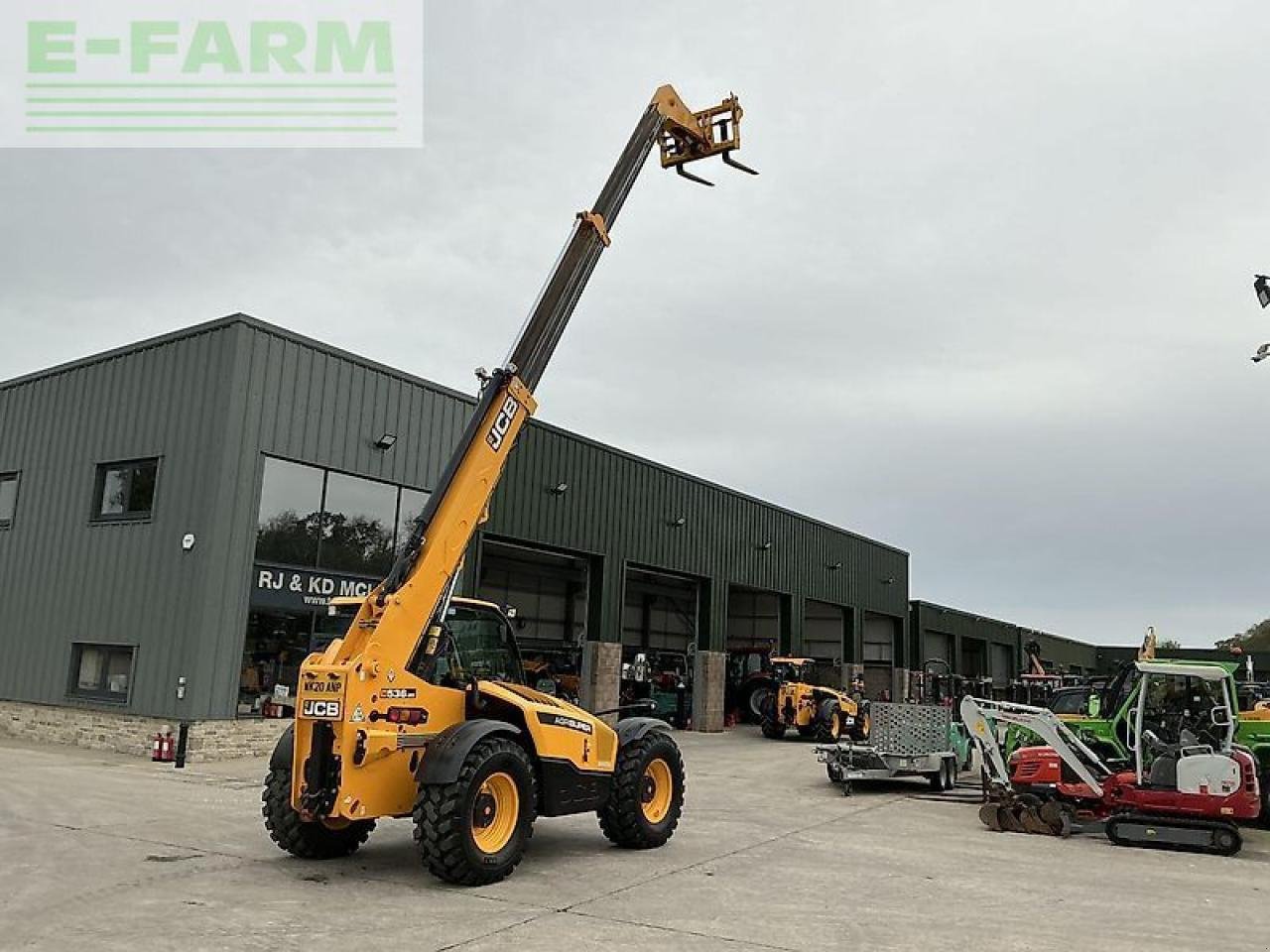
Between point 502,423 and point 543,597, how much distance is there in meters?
24.8

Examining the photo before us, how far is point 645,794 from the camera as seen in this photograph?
9.95 meters

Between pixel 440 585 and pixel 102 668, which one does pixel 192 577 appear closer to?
pixel 102 668

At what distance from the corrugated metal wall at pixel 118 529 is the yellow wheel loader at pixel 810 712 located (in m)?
14.6

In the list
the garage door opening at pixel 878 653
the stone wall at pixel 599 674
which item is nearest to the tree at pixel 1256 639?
the garage door opening at pixel 878 653

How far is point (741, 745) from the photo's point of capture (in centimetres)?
2448

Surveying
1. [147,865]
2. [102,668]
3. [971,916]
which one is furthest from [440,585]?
[102,668]

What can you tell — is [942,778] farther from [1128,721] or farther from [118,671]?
[118,671]

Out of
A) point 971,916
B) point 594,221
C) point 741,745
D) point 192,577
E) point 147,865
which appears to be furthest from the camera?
point 741,745

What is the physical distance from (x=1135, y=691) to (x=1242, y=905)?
4.71m

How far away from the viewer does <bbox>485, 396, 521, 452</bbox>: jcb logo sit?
936 centimetres

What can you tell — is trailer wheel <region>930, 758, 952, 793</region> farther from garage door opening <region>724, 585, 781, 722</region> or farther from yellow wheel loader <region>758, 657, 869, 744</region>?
garage door opening <region>724, 585, 781, 722</region>

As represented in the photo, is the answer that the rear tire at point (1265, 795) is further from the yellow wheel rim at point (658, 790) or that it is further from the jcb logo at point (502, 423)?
the jcb logo at point (502, 423)

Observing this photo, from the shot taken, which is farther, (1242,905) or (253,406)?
(253,406)

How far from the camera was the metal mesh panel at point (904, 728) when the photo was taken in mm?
15859
